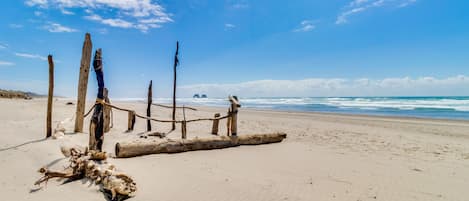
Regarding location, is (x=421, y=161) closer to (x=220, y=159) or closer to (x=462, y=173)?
(x=462, y=173)

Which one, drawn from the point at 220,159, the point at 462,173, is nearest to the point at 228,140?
the point at 220,159

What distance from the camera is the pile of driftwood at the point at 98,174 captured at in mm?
3143

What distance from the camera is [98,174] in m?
3.49

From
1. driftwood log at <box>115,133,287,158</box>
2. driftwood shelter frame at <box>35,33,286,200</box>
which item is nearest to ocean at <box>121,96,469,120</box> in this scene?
driftwood log at <box>115,133,287,158</box>

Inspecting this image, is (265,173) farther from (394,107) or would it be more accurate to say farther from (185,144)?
(394,107)

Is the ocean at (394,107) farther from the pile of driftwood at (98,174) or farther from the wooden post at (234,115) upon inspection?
the pile of driftwood at (98,174)

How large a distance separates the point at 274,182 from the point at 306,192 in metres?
0.56

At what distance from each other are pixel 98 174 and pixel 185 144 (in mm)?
2441

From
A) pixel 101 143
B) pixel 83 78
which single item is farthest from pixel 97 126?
pixel 83 78

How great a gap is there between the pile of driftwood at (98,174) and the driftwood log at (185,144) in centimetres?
111

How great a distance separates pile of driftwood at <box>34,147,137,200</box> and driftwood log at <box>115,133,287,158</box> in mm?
1111

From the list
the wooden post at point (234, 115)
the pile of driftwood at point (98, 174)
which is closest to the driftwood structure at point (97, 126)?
the pile of driftwood at point (98, 174)

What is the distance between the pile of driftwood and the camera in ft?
10.3

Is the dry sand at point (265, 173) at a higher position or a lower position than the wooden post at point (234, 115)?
lower
